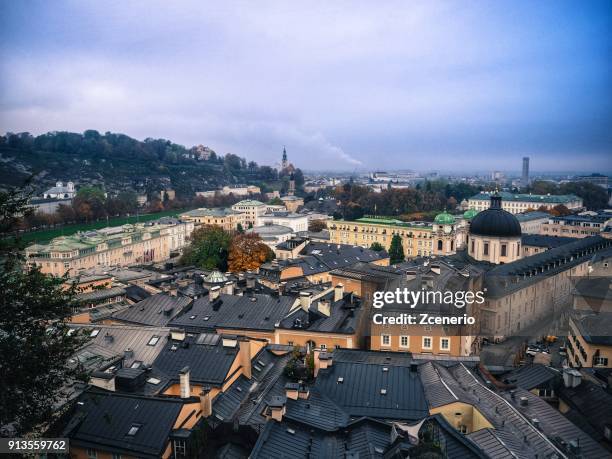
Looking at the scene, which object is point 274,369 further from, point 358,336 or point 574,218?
point 574,218

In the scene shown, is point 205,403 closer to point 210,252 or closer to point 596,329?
point 596,329

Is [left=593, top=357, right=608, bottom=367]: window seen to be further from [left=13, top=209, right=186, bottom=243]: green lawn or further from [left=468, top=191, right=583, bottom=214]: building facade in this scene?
[left=468, top=191, right=583, bottom=214]: building facade

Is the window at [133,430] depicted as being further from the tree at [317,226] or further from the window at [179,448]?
the tree at [317,226]

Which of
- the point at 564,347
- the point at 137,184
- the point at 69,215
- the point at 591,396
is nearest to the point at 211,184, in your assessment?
the point at 137,184

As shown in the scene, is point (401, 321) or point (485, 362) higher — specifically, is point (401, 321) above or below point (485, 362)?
above

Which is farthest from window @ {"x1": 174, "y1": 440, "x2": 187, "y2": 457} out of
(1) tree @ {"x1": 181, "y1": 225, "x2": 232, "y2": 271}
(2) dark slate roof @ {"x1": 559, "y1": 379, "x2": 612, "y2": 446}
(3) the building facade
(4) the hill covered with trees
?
(4) the hill covered with trees

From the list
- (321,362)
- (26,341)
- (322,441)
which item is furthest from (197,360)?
(26,341)

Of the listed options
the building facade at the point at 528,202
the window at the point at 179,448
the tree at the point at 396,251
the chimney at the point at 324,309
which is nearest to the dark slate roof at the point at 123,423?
the window at the point at 179,448
